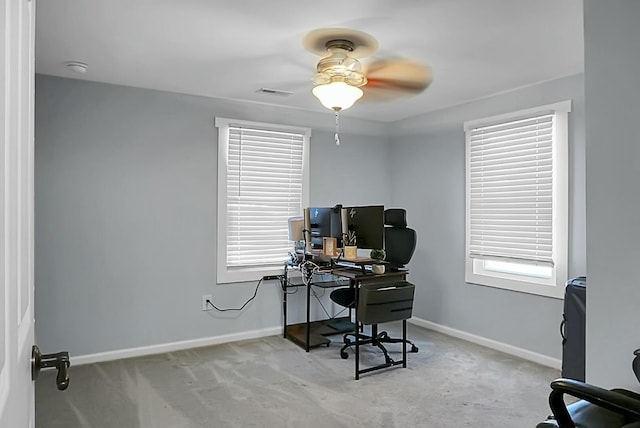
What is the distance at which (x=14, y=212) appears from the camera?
692 mm

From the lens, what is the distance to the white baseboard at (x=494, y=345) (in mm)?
3805

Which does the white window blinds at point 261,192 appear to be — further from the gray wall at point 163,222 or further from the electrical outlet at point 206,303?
the electrical outlet at point 206,303

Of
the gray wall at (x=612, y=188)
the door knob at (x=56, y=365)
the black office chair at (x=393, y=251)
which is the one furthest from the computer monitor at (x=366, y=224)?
the door knob at (x=56, y=365)

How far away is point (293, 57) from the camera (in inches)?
129

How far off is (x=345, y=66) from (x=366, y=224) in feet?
4.55

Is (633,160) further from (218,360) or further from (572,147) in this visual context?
(218,360)

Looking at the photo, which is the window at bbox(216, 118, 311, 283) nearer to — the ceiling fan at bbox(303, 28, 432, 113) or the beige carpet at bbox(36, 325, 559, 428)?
the beige carpet at bbox(36, 325, 559, 428)

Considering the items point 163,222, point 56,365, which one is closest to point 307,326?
point 163,222

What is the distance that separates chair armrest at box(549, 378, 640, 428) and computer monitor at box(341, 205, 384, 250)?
7.68 feet

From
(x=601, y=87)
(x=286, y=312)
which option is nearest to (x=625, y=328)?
(x=601, y=87)

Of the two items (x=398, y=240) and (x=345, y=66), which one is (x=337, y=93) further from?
(x=398, y=240)

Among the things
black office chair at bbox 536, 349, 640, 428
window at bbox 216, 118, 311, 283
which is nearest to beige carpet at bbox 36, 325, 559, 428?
window at bbox 216, 118, 311, 283

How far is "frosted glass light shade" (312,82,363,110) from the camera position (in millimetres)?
3055

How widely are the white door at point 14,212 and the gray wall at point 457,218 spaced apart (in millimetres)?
3895
